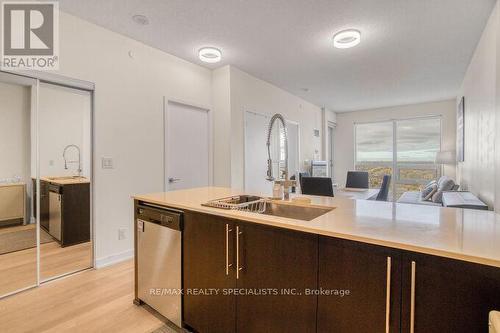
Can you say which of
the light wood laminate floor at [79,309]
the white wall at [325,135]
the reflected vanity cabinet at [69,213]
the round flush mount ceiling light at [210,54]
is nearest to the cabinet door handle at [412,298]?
the light wood laminate floor at [79,309]

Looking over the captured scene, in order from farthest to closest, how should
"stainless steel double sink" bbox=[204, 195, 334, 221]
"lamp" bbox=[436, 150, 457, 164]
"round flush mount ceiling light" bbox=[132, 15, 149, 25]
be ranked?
"lamp" bbox=[436, 150, 457, 164] → "round flush mount ceiling light" bbox=[132, 15, 149, 25] → "stainless steel double sink" bbox=[204, 195, 334, 221]

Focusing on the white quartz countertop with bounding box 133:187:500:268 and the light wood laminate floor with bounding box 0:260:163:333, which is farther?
the light wood laminate floor with bounding box 0:260:163:333

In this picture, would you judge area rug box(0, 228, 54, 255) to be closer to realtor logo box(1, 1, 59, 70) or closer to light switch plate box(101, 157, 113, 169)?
light switch plate box(101, 157, 113, 169)

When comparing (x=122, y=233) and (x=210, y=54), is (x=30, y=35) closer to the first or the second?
(x=210, y=54)

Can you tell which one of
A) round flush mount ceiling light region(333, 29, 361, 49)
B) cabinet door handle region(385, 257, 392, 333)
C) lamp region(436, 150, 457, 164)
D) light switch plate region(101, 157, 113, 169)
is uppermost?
round flush mount ceiling light region(333, 29, 361, 49)

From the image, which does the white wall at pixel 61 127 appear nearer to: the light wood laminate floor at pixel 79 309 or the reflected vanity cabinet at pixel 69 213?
the reflected vanity cabinet at pixel 69 213

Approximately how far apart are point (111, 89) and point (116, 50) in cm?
46

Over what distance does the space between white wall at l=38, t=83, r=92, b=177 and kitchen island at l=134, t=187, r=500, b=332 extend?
1.63 metres

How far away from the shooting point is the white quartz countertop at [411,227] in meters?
0.85

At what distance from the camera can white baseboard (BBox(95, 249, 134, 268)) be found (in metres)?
2.67

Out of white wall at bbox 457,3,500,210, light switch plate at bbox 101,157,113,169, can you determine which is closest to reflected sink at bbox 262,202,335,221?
white wall at bbox 457,3,500,210

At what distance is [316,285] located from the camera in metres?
1.12

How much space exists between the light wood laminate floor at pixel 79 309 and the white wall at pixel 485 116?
10.2 ft

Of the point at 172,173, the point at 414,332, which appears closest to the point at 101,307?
the point at 172,173
